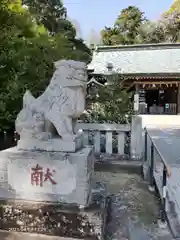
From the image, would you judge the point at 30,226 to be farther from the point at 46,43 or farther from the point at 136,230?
the point at 46,43

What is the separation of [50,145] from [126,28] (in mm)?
27314

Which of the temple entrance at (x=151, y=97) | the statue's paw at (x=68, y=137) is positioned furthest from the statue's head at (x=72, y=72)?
the temple entrance at (x=151, y=97)

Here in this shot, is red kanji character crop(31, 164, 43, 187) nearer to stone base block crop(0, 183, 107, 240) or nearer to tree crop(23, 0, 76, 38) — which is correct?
stone base block crop(0, 183, 107, 240)

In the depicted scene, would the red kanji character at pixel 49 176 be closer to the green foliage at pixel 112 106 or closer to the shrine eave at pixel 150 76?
the green foliage at pixel 112 106

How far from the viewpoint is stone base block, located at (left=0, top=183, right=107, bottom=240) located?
6.48 feet

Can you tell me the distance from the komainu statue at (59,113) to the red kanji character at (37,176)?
0.62ft

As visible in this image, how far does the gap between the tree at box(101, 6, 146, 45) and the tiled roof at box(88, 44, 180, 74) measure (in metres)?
7.18

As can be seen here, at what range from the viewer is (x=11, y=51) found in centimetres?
427

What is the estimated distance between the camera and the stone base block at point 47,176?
2062mm

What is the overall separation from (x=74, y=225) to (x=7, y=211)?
0.62 meters

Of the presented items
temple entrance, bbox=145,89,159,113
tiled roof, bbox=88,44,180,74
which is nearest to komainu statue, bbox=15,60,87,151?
tiled roof, bbox=88,44,180,74

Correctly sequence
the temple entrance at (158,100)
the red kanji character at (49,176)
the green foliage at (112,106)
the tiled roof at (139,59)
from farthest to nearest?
the temple entrance at (158,100)
the tiled roof at (139,59)
the green foliage at (112,106)
the red kanji character at (49,176)

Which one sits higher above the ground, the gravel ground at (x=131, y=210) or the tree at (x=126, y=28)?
the tree at (x=126, y=28)

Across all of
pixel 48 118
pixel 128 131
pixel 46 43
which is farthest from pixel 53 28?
pixel 48 118
